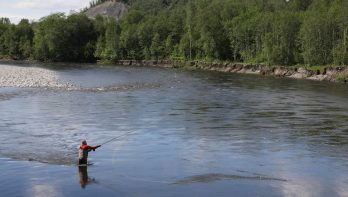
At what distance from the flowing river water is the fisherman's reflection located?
6 cm

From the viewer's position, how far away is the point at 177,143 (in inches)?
1601

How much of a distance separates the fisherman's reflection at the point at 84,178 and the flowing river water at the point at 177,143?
59 mm

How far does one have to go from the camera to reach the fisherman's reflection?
96.1ft

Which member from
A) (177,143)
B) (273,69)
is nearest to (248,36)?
(273,69)

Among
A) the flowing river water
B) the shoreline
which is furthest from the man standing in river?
the shoreline

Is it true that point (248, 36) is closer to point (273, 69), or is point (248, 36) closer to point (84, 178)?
point (273, 69)

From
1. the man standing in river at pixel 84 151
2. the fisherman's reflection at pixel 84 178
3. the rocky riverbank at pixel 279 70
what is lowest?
the fisherman's reflection at pixel 84 178

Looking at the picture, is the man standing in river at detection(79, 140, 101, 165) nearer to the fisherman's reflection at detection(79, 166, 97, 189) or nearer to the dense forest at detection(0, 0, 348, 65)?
the fisherman's reflection at detection(79, 166, 97, 189)

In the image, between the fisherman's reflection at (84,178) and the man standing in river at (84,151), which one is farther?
the man standing in river at (84,151)

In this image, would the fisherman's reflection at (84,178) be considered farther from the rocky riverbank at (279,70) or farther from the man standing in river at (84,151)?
the rocky riverbank at (279,70)

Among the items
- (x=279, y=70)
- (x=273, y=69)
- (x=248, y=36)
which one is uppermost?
(x=248, y=36)

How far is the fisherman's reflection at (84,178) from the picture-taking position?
1153 inches

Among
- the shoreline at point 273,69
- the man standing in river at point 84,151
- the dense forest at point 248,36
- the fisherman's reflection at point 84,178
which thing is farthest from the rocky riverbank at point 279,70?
the fisherman's reflection at point 84,178

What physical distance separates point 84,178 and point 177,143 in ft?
38.4
